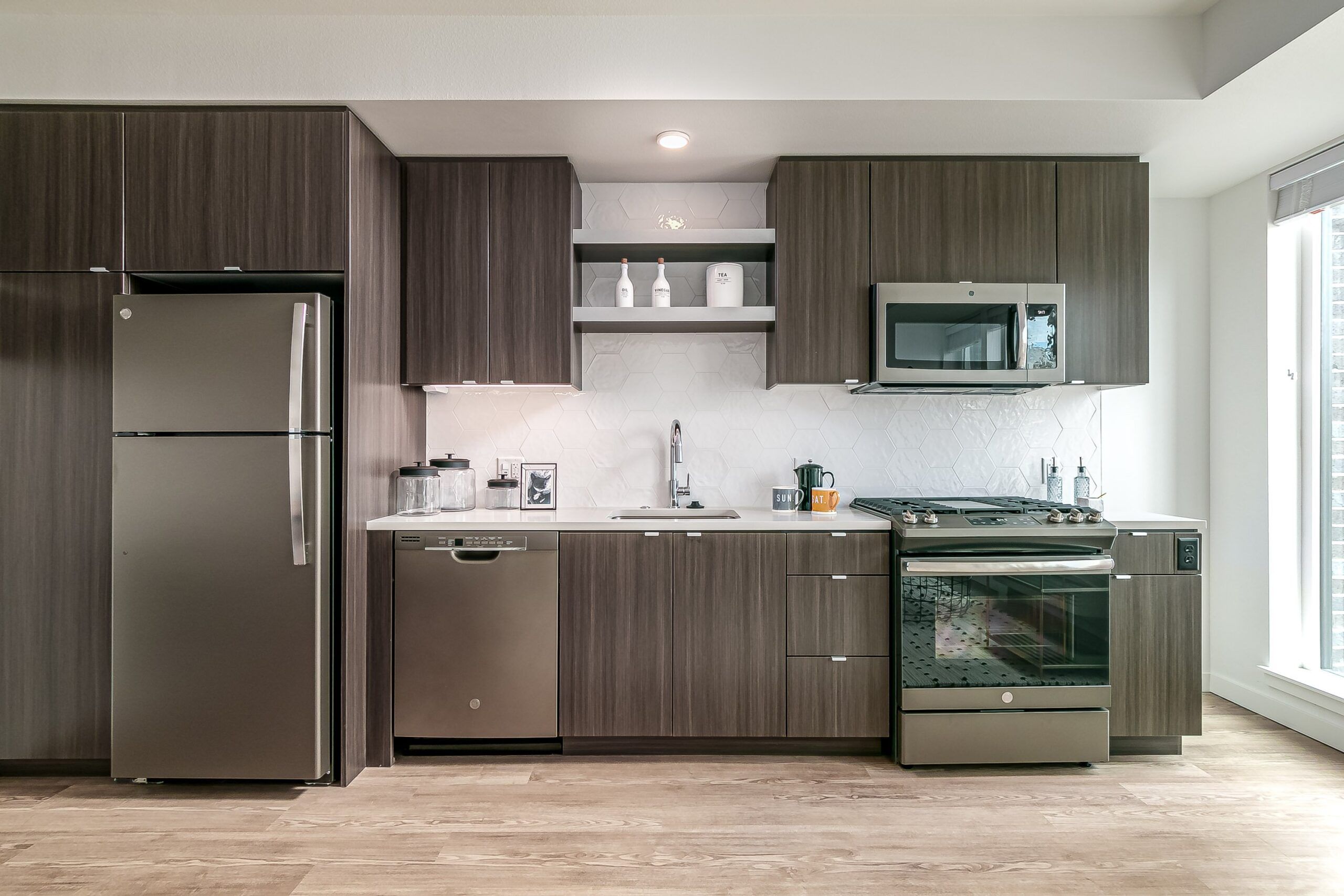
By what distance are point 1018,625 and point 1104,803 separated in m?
0.63

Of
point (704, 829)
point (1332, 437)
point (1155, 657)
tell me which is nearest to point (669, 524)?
point (704, 829)

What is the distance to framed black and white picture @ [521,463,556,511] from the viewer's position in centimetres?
326

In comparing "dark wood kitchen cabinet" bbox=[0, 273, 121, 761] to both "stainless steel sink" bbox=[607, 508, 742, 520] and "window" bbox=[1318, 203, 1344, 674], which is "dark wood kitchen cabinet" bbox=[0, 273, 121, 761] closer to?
"stainless steel sink" bbox=[607, 508, 742, 520]

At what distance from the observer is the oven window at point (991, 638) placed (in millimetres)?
2619

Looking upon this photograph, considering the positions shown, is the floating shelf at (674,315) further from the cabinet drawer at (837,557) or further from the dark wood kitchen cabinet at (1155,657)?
the dark wood kitchen cabinet at (1155,657)

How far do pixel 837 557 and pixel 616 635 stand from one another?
92 cm

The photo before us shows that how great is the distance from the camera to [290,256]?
2480 millimetres

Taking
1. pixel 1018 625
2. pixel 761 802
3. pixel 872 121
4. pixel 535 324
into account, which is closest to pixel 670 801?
pixel 761 802

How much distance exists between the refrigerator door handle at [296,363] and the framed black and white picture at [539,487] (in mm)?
1100

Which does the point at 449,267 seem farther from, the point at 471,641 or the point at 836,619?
the point at 836,619

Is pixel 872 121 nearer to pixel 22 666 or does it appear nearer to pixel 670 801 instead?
pixel 670 801

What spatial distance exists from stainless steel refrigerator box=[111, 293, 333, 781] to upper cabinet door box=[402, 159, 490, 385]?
58 cm

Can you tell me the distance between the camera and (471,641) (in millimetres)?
2646

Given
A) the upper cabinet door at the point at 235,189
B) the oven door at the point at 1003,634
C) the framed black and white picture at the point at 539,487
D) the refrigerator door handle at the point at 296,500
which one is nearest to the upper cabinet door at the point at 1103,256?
the oven door at the point at 1003,634
